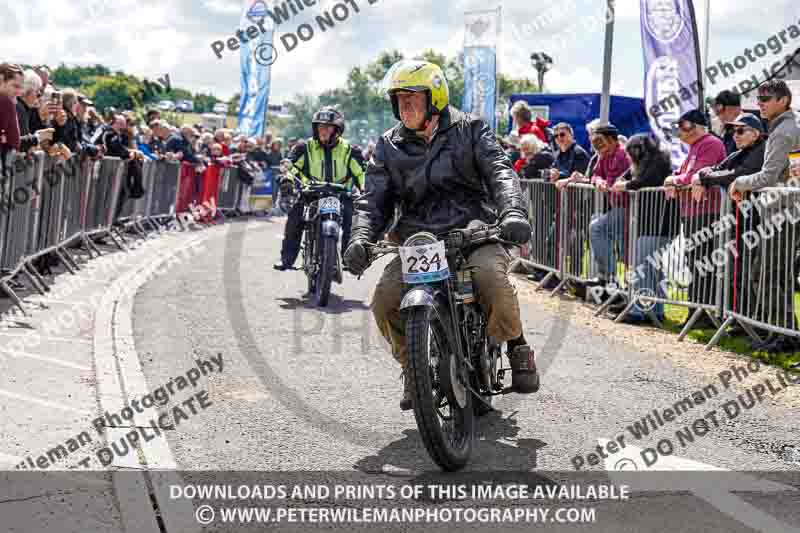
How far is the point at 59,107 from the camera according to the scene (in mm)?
11766

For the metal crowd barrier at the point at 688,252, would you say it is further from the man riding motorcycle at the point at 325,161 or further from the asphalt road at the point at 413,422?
the man riding motorcycle at the point at 325,161

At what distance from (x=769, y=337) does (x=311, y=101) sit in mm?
107608

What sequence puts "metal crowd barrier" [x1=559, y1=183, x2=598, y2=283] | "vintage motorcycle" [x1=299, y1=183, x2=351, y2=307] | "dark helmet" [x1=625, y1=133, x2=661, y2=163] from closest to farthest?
1. "dark helmet" [x1=625, y1=133, x2=661, y2=163]
2. "vintage motorcycle" [x1=299, y1=183, x2=351, y2=307]
3. "metal crowd barrier" [x1=559, y1=183, x2=598, y2=283]

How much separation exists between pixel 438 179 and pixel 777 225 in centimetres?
378

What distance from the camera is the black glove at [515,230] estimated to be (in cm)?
523

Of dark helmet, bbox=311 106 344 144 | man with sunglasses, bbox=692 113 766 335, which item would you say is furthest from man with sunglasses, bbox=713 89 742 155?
dark helmet, bbox=311 106 344 144

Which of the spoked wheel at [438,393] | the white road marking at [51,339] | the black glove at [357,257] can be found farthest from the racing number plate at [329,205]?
the spoked wheel at [438,393]

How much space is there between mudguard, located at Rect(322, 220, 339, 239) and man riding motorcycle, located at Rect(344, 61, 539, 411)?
4967 millimetres

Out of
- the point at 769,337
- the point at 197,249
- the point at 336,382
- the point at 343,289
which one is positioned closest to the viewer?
the point at 336,382

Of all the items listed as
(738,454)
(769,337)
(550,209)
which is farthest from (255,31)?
(738,454)

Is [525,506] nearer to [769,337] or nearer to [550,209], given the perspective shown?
[769,337]

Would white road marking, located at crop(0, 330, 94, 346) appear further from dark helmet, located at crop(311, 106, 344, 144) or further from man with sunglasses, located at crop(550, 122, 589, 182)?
man with sunglasses, located at crop(550, 122, 589, 182)

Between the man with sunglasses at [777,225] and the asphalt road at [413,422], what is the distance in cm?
71

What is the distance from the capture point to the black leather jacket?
18.7ft
